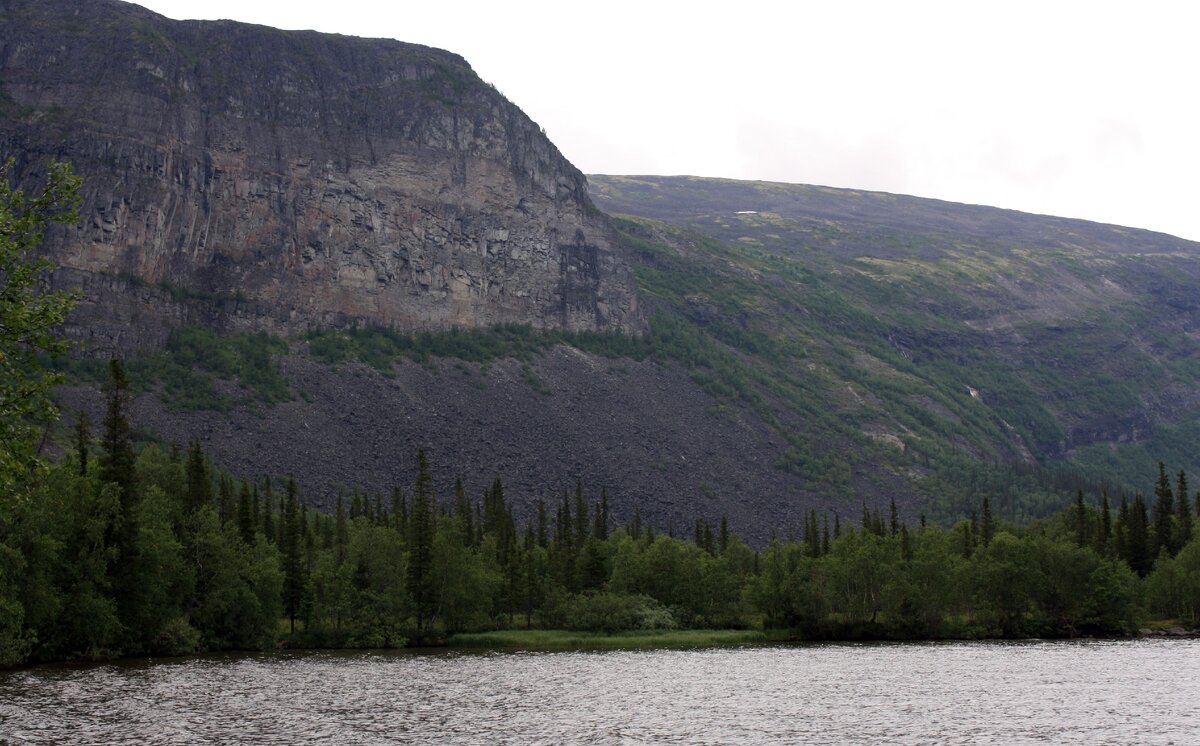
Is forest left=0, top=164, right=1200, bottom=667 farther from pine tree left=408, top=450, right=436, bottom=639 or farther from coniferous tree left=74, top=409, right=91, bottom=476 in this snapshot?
coniferous tree left=74, top=409, right=91, bottom=476

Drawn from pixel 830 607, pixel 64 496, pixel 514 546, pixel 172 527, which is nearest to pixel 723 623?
pixel 830 607

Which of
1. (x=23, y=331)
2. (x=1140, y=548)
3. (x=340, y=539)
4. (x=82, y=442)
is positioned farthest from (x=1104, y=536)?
(x=23, y=331)

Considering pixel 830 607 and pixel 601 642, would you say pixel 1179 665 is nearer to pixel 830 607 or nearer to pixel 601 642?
pixel 830 607

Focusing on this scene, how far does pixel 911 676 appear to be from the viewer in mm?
89250

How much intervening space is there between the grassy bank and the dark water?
18.3 m

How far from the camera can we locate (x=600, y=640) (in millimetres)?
131250

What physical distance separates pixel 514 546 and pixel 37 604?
225 feet

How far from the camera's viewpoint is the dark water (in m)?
62.9

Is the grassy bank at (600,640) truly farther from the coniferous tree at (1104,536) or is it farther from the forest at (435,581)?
the coniferous tree at (1104,536)

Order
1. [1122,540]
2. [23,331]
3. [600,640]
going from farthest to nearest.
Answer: [1122,540]
[600,640]
[23,331]

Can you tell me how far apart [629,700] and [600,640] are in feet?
176

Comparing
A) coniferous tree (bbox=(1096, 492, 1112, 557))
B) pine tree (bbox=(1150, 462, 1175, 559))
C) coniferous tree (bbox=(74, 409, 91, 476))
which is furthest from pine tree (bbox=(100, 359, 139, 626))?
pine tree (bbox=(1150, 462, 1175, 559))

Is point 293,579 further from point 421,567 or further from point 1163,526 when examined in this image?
point 1163,526

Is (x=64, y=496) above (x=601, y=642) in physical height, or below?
above
